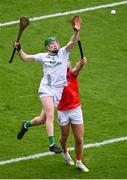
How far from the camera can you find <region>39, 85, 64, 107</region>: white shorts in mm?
13742

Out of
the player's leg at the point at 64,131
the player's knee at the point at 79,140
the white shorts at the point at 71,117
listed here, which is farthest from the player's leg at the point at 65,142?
the player's knee at the point at 79,140

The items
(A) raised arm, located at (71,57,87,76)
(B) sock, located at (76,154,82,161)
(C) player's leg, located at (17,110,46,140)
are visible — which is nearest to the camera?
(A) raised arm, located at (71,57,87,76)

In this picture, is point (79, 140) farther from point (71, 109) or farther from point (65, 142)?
point (71, 109)

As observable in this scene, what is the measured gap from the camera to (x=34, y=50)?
19344 mm

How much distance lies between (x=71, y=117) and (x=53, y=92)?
57 cm

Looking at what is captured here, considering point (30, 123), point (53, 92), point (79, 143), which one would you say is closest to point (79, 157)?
point (79, 143)

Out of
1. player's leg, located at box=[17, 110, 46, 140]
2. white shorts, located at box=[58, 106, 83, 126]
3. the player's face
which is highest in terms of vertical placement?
the player's face

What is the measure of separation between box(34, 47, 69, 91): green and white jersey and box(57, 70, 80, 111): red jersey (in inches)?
3.8

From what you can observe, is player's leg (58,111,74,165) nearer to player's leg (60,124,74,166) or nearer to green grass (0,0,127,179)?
player's leg (60,124,74,166)

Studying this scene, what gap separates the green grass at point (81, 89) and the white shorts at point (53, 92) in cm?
136

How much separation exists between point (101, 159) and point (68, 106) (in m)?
1.44

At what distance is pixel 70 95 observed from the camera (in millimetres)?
13672

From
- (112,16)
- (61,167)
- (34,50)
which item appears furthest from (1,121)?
(112,16)

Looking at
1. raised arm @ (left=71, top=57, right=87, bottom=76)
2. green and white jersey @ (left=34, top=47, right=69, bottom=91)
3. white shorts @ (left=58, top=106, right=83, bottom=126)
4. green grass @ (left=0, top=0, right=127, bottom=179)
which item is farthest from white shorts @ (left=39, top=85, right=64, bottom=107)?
green grass @ (left=0, top=0, right=127, bottom=179)
